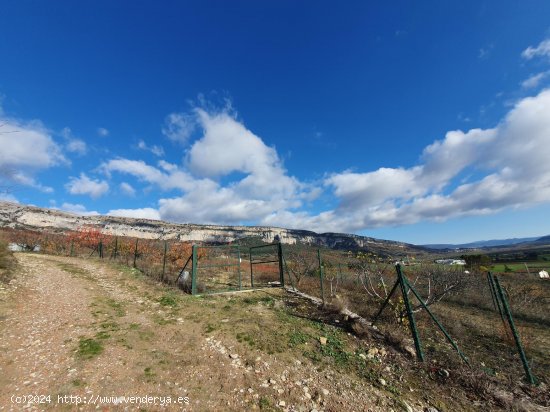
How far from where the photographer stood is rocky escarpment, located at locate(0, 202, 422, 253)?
308ft

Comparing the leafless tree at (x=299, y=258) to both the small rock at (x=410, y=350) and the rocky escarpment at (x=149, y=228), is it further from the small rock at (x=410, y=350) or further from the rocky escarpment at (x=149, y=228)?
the rocky escarpment at (x=149, y=228)

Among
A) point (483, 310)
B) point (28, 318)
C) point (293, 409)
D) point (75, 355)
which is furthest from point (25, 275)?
point (483, 310)

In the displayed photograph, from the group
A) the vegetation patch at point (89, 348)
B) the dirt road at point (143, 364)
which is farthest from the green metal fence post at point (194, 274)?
the vegetation patch at point (89, 348)

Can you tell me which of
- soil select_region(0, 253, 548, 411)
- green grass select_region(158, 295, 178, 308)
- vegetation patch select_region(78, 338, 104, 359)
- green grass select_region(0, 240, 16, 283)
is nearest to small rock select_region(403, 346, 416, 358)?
soil select_region(0, 253, 548, 411)

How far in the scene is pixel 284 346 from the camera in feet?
23.0

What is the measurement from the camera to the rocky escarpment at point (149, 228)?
93.8 meters

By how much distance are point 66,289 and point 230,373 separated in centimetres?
891

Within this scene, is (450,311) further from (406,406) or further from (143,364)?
(143,364)

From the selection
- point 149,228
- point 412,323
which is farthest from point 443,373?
point 149,228

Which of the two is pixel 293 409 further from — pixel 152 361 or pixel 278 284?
pixel 278 284

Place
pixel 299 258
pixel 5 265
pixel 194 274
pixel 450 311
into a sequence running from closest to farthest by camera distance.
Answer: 1. pixel 5 265
2. pixel 194 274
3. pixel 450 311
4. pixel 299 258

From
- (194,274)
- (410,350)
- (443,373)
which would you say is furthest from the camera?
(194,274)

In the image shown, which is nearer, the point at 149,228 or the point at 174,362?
the point at 174,362

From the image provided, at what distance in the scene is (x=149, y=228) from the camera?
121 m
